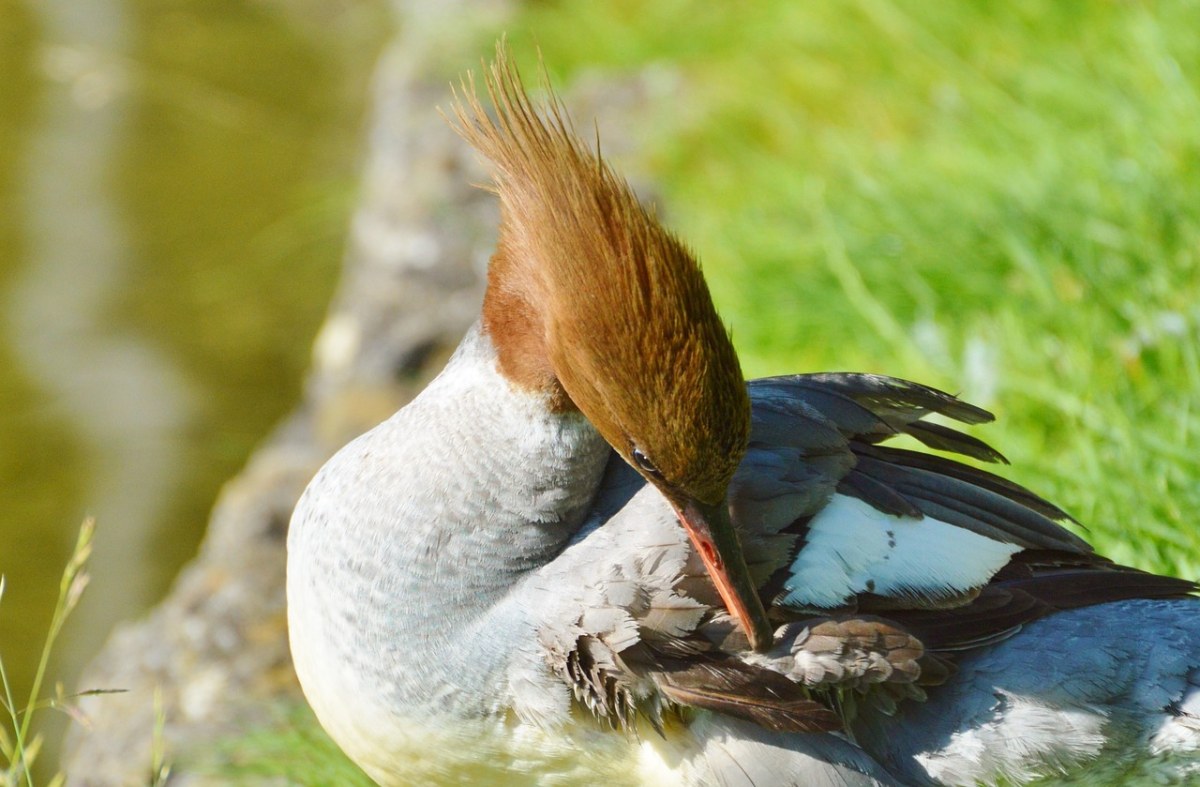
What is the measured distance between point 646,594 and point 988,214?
2.52 meters

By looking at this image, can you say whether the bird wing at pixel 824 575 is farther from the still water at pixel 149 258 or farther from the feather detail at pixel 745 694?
the still water at pixel 149 258

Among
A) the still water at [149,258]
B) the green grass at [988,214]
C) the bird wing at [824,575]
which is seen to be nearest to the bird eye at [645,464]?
the bird wing at [824,575]

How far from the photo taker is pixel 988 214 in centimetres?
427

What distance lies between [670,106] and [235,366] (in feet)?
10.2

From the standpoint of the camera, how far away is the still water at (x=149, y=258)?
6.46 metres

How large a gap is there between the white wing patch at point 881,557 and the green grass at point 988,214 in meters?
0.73

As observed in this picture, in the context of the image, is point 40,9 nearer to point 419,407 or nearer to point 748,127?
point 748,127

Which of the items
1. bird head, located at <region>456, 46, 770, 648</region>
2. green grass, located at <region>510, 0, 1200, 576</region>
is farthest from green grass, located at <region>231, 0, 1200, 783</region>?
bird head, located at <region>456, 46, 770, 648</region>

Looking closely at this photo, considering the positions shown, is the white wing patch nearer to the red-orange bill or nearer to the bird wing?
the bird wing

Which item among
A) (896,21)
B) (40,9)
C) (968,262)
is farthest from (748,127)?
(40,9)

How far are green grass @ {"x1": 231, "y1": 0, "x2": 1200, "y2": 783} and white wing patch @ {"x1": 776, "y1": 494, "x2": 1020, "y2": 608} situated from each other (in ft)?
2.40

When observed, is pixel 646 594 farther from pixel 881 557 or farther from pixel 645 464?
pixel 881 557

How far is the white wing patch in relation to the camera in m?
2.36

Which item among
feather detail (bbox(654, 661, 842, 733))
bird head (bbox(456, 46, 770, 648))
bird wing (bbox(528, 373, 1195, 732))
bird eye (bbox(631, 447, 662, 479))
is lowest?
feather detail (bbox(654, 661, 842, 733))
